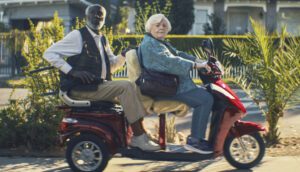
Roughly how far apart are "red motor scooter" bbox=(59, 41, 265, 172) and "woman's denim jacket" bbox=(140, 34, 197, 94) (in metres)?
0.27

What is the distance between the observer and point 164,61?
5102 millimetres

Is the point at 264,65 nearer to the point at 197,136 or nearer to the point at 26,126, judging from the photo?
the point at 197,136

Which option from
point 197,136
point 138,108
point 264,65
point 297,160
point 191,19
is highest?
point 191,19

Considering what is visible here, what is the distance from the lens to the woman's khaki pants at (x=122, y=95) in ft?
16.9

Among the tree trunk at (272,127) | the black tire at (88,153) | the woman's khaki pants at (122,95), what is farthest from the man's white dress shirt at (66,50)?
the tree trunk at (272,127)

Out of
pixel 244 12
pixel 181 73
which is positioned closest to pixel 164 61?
pixel 181 73

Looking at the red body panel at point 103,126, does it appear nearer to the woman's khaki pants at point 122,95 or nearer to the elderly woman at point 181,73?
the woman's khaki pants at point 122,95

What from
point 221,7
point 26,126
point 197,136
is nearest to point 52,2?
point 221,7

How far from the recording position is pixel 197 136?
17.1 feet

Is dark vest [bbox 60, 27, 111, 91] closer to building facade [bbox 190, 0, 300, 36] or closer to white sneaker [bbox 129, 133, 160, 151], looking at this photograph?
white sneaker [bbox 129, 133, 160, 151]

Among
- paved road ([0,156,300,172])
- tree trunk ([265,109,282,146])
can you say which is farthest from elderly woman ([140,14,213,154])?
tree trunk ([265,109,282,146])

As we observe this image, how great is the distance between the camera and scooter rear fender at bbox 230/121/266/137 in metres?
5.29

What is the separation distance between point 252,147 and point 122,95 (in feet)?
5.15

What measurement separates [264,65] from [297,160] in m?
1.41
